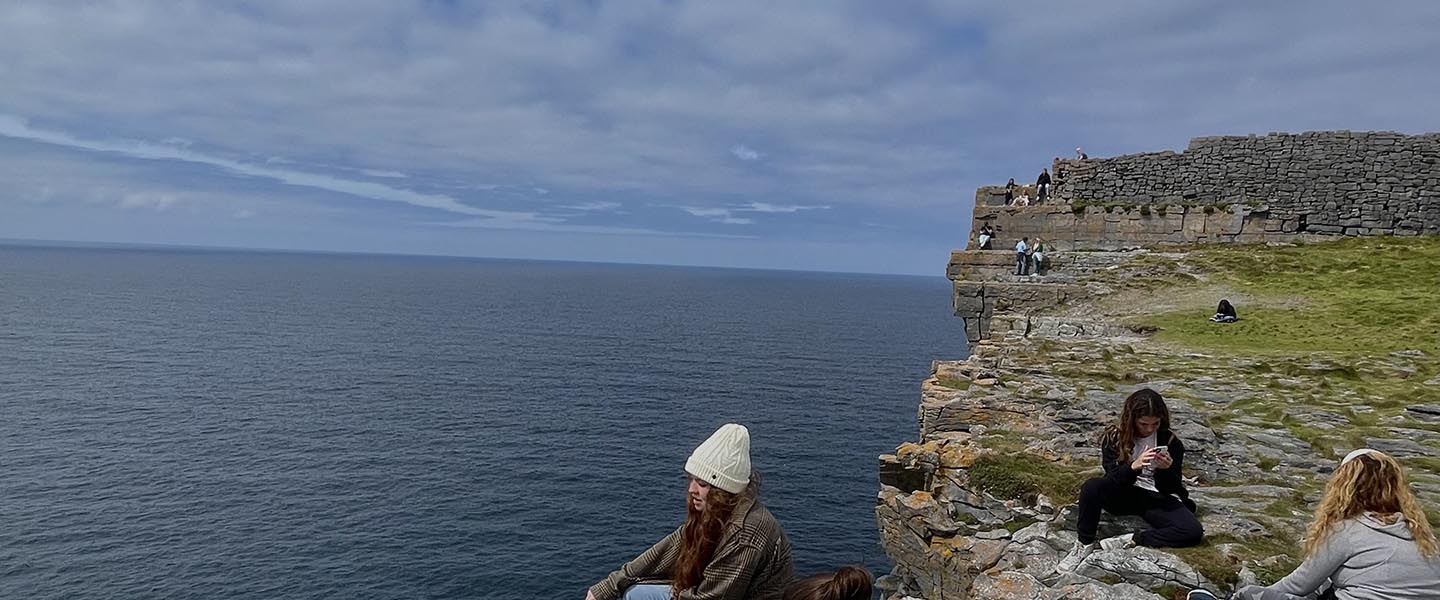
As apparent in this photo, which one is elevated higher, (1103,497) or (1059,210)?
(1059,210)

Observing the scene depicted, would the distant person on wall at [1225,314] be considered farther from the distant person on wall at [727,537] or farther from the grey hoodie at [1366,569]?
the distant person on wall at [727,537]

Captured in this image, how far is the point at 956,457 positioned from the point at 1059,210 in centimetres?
2150

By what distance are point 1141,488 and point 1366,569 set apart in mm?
1959

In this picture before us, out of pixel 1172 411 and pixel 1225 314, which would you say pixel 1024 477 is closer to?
pixel 1172 411

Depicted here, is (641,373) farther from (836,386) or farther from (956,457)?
(956,457)

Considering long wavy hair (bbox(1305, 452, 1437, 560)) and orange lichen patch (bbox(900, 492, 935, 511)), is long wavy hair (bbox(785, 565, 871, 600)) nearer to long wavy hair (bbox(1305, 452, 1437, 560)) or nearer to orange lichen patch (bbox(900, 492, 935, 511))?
long wavy hair (bbox(1305, 452, 1437, 560))

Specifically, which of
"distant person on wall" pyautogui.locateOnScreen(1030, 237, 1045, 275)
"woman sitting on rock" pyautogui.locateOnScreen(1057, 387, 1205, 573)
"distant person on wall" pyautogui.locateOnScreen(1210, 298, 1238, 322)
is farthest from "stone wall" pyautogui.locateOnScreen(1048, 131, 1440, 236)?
"woman sitting on rock" pyautogui.locateOnScreen(1057, 387, 1205, 573)

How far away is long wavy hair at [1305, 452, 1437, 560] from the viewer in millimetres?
5727

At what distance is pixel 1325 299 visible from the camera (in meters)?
19.4

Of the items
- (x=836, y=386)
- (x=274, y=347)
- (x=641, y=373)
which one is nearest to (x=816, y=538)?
(x=836, y=386)

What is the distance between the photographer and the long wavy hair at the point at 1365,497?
5.73 m

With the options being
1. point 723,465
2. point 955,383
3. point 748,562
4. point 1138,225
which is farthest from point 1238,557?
point 1138,225

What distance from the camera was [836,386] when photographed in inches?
2884

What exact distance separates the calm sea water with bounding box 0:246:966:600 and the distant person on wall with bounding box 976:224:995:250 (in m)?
16.3
